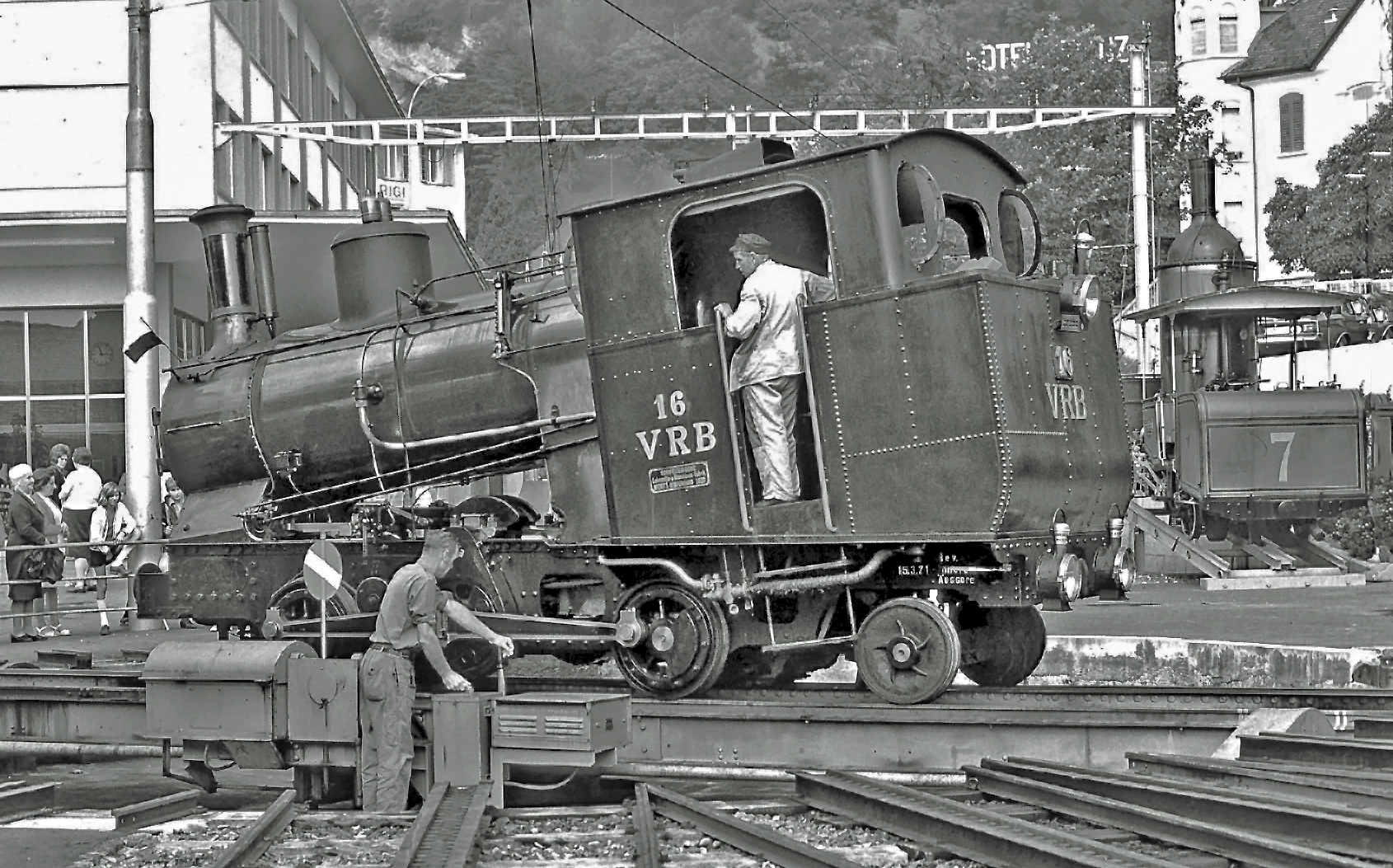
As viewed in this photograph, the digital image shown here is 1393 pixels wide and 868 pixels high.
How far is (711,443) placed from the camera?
1047 cm

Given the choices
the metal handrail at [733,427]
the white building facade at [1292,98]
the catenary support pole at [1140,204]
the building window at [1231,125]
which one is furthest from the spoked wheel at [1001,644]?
the building window at [1231,125]

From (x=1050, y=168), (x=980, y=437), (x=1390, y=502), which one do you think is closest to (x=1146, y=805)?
(x=980, y=437)

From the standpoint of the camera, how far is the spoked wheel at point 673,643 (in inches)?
415

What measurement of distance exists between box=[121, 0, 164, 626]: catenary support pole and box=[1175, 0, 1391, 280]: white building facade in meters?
60.9

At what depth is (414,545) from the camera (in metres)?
11.8

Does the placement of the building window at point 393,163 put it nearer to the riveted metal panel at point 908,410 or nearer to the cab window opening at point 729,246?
the cab window opening at point 729,246

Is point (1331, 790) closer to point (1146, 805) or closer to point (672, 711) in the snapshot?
point (1146, 805)

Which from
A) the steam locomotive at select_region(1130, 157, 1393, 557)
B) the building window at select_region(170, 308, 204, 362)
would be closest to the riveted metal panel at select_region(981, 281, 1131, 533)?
the steam locomotive at select_region(1130, 157, 1393, 557)

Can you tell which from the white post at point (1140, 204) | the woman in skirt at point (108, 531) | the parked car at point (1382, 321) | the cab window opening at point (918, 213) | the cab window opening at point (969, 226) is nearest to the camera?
the cab window opening at point (918, 213)

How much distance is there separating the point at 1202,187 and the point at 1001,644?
27473 millimetres

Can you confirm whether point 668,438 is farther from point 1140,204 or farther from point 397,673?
point 1140,204

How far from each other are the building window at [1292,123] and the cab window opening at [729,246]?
7152 centimetres

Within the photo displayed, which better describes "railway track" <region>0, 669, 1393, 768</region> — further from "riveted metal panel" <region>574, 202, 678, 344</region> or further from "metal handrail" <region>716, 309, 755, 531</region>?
"riveted metal panel" <region>574, 202, 678, 344</region>

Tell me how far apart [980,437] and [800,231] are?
1.94m
